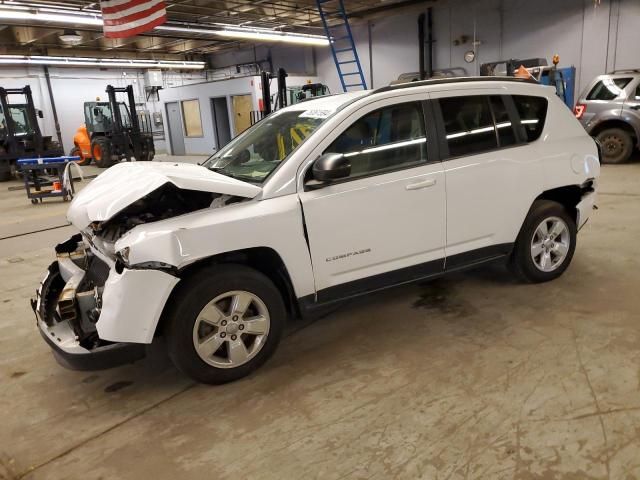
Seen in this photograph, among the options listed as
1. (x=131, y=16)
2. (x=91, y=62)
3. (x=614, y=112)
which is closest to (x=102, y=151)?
(x=91, y=62)

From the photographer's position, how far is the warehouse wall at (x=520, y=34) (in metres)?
13.0

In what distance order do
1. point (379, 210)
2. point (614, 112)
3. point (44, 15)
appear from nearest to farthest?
point (379, 210) < point (614, 112) < point (44, 15)

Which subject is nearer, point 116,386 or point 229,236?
point 229,236

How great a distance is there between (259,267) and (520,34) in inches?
580

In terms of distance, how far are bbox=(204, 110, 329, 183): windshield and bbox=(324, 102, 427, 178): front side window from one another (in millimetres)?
260

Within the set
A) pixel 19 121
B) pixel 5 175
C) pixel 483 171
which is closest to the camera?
pixel 483 171

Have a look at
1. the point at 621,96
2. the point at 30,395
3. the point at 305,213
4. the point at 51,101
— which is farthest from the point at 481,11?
the point at 51,101

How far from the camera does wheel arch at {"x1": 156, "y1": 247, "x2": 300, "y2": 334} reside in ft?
8.72

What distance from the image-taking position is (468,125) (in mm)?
3486

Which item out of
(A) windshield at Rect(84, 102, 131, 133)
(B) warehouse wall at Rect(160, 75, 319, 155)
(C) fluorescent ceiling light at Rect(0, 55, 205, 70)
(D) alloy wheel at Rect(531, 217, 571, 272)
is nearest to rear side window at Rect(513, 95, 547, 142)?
(D) alloy wheel at Rect(531, 217, 571, 272)

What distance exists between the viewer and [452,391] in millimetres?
2684

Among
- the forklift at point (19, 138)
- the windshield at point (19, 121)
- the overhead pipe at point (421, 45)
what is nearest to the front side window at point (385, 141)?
the overhead pipe at point (421, 45)

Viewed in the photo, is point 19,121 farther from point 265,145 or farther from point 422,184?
point 422,184

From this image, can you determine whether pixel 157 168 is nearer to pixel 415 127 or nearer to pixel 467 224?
pixel 415 127
